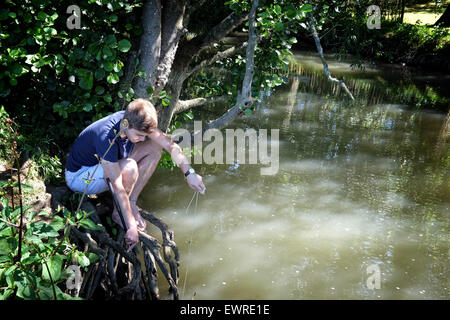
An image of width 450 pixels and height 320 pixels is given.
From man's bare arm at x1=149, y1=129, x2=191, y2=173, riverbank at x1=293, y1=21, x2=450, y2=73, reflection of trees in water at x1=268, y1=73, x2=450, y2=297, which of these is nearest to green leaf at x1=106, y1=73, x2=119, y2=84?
man's bare arm at x1=149, y1=129, x2=191, y2=173

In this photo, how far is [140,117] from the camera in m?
2.65

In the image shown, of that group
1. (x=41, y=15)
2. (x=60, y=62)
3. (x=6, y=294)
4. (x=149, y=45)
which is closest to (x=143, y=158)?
(x=60, y=62)

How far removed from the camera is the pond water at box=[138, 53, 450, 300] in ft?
12.5

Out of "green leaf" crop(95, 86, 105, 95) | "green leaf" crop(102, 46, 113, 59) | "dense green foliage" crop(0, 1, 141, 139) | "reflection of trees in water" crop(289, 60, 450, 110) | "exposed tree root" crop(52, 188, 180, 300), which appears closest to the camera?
"exposed tree root" crop(52, 188, 180, 300)

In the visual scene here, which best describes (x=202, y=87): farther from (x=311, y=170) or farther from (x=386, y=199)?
(x=386, y=199)

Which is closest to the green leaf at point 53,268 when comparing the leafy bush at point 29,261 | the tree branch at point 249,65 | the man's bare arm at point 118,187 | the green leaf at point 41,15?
the leafy bush at point 29,261

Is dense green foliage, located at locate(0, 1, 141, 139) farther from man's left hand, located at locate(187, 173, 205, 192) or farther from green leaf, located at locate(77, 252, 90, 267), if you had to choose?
green leaf, located at locate(77, 252, 90, 267)

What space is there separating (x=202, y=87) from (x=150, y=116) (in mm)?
2567

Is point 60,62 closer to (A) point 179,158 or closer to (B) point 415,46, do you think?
(A) point 179,158
